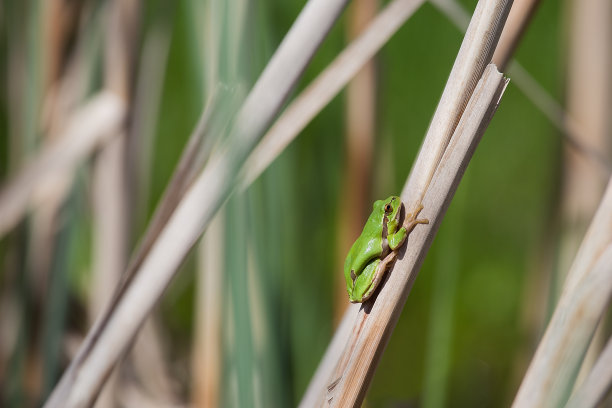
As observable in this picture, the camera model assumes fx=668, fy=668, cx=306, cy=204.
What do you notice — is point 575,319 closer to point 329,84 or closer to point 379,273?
point 379,273

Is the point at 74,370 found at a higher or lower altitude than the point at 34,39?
lower

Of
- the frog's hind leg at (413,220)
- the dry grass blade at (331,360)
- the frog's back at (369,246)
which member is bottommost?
the dry grass blade at (331,360)

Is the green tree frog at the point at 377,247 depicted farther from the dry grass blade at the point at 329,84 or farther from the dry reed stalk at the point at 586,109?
the dry reed stalk at the point at 586,109

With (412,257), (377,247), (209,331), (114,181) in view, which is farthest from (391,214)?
(114,181)

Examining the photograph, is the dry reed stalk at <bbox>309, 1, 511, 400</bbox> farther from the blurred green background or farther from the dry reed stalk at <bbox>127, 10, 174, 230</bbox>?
the dry reed stalk at <bbox>127, 10, 174, 230</bbox>

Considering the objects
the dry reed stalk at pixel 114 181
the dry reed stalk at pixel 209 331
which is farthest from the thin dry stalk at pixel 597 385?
the dry reed stalk at pixel 114 181

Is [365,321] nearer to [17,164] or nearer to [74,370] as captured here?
[74,370]

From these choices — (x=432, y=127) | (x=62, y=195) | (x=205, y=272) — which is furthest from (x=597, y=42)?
(x=62, y=195)
